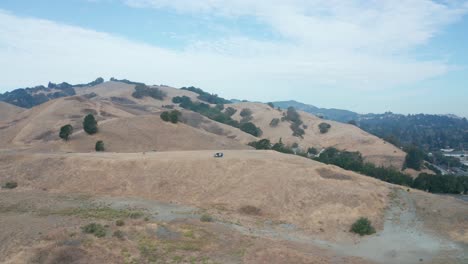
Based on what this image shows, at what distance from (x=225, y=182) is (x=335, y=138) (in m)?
95.9

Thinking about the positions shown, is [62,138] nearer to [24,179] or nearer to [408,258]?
[24,179]

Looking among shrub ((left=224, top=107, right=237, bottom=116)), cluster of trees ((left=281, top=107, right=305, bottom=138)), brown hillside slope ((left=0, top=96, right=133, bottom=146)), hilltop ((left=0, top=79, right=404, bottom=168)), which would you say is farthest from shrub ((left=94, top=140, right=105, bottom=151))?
shrub ((left=224, top=107, right=237, bottom=116))

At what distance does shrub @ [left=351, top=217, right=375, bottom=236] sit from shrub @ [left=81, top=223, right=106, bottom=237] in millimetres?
21179

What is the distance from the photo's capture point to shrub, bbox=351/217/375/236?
110 ft

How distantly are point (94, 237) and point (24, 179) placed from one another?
926 inches

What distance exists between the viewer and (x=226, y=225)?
32875mm

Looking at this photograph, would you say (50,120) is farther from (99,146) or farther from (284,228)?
(284,228)

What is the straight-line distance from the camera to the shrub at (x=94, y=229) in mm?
26766

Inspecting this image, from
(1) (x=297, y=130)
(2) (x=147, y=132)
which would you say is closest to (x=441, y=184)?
(2) (x=147, y=132)

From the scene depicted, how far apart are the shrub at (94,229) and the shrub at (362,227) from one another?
21.2m

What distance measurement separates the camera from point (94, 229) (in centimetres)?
2738

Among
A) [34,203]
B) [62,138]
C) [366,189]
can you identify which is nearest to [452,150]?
[366,189]

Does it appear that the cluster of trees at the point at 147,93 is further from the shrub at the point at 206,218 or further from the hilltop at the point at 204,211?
the shrub at the point at 206,218

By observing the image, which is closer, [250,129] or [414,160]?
[414,160]
